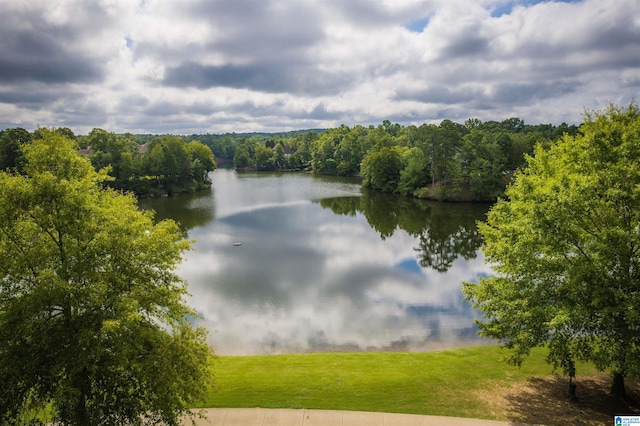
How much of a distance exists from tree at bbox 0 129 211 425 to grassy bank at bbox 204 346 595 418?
2.62 meters

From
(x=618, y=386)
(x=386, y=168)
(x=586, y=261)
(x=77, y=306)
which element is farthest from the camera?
(x=386, y=168)

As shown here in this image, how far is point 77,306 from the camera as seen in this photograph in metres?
9.91

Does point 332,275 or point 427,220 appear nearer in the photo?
point 332,275

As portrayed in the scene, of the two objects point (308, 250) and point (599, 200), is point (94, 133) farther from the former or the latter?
point (599, 200)

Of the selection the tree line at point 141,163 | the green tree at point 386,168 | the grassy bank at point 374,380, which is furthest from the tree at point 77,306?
the green tree at point 386,168

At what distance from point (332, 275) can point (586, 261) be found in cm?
2154

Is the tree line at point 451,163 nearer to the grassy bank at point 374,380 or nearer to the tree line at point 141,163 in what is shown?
the tree line at point 141,163

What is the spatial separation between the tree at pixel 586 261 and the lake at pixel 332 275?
9.35m

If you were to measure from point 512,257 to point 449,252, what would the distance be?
27329 mm

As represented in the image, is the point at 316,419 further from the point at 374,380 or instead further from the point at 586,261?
the point at 586,261

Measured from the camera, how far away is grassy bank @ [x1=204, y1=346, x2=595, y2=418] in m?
13.4

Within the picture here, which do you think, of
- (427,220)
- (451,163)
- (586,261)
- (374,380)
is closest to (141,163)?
(427,220)

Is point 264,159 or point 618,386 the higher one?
point 264,159

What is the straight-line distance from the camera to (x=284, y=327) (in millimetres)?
23422
